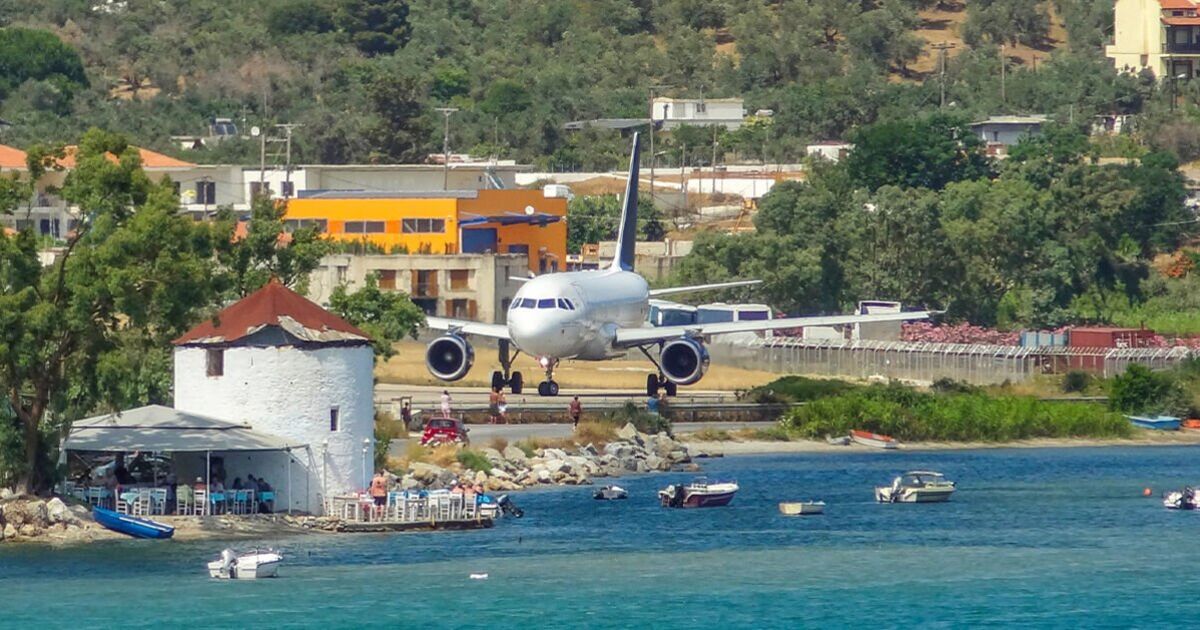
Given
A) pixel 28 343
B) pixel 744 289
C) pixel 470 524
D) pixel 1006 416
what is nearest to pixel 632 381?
pixel 1006 416

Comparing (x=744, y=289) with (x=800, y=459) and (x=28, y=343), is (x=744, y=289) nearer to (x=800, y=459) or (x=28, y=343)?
(x=800, y=459)

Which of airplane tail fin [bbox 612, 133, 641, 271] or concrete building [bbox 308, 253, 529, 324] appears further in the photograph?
concrete building [bbox 308, 253, 529, 324]

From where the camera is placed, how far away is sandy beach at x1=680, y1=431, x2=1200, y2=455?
99750 millimetres

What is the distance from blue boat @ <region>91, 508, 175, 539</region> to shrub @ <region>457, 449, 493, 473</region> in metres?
18.6

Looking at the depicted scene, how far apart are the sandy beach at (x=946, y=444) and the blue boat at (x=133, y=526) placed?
113 ft

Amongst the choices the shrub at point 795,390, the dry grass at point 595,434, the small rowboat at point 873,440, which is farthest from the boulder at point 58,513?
the shrub at point 795,390

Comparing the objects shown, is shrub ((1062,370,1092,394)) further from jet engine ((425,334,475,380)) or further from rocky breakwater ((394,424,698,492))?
jet engine ((425,334,475,380))

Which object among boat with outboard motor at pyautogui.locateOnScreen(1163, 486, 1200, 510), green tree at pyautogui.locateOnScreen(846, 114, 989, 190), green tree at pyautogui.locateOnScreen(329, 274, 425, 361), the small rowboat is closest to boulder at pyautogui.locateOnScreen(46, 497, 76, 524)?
green tree at pyautogui.locateOnScreen(329, 274, 425, 361)

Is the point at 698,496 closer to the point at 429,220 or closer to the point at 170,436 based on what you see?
the point at 170,436

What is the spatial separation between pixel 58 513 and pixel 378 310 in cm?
3250

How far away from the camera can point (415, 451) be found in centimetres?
8581

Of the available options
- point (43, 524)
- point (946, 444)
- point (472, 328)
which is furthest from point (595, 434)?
point (43, 524)

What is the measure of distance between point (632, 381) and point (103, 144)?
5352cm

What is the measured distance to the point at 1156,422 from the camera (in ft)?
367
